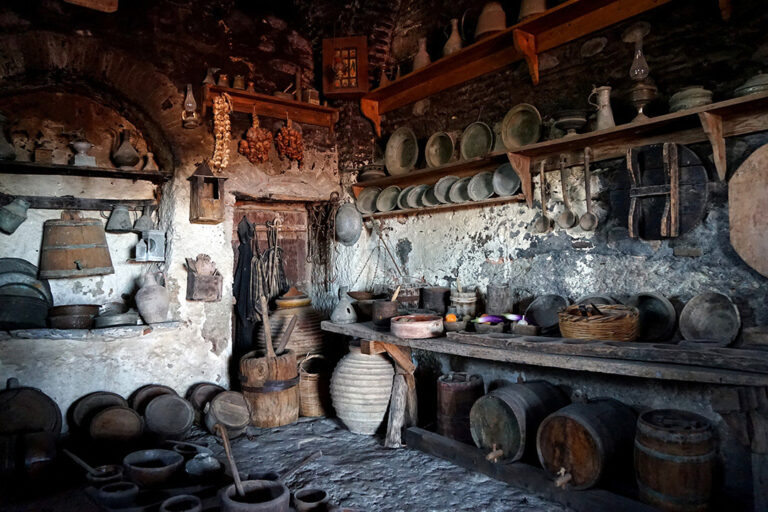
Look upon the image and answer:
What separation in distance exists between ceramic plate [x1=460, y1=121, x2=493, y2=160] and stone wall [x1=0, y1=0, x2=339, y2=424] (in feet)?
5.91

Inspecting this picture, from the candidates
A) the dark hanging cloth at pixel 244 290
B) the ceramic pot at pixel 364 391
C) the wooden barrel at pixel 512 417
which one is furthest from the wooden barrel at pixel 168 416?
the wooden barrel at pixel 512 417

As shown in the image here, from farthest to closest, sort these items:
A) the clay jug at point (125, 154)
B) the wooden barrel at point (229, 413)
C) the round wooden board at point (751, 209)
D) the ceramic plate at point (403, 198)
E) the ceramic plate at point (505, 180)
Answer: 1. the ceramic plate at point (403, 198)
2. the clay jug at point (125, 154)
3. the wooden barrel at point (229, 413)
4. the ceramic plate at point (505, 180)
5. the round wooden board at point (751, 209)

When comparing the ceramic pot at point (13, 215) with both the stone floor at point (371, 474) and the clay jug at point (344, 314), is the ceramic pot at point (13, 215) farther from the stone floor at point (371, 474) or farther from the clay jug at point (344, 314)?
the clay jug at point (344, 314)

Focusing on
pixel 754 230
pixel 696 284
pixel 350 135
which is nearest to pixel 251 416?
pixel 350 135

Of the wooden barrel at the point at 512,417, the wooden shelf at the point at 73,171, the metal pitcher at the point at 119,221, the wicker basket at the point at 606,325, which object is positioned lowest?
the wooden barrel at the point at 512,417

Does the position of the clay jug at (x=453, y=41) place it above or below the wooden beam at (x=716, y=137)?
above

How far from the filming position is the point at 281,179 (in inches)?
193

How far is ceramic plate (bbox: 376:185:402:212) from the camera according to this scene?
4828 mm

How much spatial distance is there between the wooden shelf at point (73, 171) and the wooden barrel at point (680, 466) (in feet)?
13.3

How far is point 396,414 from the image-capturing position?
372 centimetres

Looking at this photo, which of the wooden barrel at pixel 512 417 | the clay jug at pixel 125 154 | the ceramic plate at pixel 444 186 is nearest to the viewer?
the wooden barrel at pixel 512 417

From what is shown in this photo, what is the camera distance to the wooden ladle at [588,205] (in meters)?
3.28

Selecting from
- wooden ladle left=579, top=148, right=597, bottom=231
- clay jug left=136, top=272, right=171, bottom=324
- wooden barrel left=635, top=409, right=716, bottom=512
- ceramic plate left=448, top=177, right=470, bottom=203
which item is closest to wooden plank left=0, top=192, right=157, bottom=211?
clay jug left=136, top=272, right=171, bottom=324

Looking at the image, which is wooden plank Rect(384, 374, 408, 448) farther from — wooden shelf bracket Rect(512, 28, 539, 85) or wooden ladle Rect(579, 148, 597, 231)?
wooden shelf bracket Rect(512, 28, 539, 85)
